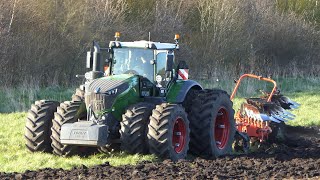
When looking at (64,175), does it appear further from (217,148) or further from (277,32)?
(277,32)

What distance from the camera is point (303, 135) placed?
50.7ft

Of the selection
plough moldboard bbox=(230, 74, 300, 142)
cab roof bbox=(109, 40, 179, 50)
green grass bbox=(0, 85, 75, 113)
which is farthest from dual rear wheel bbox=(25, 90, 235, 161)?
green grass bbox=(0, 85, 75, 113)

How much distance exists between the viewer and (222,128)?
1211 cm

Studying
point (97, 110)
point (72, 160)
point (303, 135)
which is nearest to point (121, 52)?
point (97, 110)

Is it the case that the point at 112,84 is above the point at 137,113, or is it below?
above

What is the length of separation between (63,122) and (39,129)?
1.69 ft

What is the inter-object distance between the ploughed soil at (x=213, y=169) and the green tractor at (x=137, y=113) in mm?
445

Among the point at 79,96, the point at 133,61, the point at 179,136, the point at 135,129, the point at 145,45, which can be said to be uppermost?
the point at 145,45

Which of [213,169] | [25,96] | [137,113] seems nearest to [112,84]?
[137,113]

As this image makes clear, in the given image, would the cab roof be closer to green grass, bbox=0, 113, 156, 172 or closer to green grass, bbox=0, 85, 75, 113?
green grass, bbox=0, 113, 156, 172

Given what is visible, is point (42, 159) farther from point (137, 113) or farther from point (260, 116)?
point (260, 116)

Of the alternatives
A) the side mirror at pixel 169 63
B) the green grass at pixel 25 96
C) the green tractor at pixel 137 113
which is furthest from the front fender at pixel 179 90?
the green grass at pixel 25 96

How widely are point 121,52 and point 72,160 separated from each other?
221cm

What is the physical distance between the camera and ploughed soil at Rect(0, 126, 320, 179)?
29.1 ft
